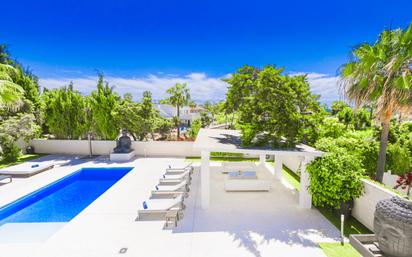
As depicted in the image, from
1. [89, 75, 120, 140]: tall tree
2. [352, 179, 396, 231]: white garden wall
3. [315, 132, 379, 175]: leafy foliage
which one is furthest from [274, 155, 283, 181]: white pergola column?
[89, 75, 120, 140]: tall tree

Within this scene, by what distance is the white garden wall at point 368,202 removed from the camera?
23.3ft

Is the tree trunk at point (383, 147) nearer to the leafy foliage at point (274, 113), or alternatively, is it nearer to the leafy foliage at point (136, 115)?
the leafy foliage at point (274, 113)

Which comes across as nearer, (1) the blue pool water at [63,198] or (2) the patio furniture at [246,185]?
(1) the blue pool water at [63,198]

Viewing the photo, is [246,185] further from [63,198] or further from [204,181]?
[63,198]

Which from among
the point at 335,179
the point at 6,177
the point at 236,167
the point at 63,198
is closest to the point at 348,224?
the point at 335,179

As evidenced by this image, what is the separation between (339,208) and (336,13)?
18.1m

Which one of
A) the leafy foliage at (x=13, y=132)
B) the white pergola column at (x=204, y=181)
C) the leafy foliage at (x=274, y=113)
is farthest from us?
the leafy foliage at (x=13, y=132)

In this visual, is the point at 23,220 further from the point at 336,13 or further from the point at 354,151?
the point at 336,13

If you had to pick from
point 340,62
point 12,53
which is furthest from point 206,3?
point 12,53

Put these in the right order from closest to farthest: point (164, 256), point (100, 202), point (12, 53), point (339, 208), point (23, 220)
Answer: point (164, 256)
point (339, 208)
point (23, 220)
point (100, 202)
point (12, 53)

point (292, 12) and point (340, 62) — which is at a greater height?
point (292, 12)

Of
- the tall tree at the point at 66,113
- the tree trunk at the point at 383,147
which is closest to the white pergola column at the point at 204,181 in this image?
the tree trunk at the point at 383,147

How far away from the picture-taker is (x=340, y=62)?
904cm

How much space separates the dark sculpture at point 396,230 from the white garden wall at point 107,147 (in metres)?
16.6
